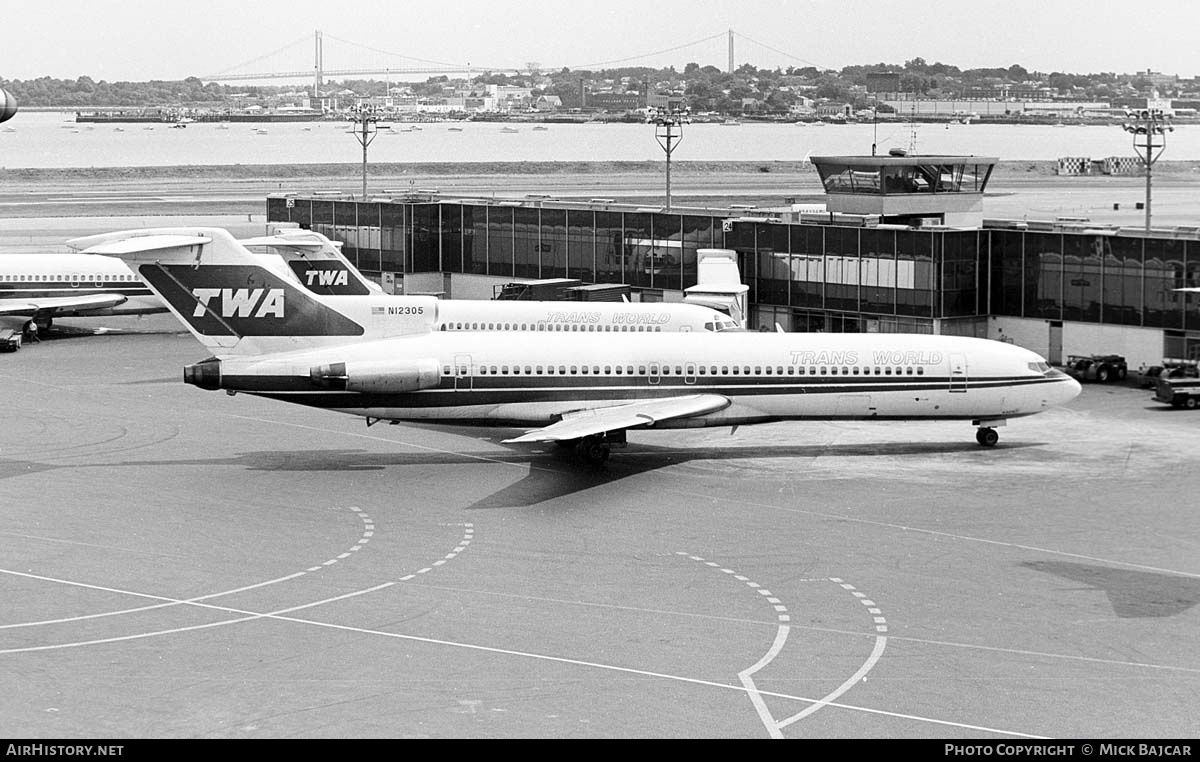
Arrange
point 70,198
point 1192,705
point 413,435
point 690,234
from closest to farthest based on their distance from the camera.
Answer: point 1192,705, point 413,435, point 690,234, point 70,198

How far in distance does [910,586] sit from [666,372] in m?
15.3

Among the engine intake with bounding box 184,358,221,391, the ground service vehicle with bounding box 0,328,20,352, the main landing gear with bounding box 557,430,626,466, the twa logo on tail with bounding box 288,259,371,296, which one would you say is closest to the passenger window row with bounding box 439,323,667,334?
the main landing gear with bounding box 557,430,626,466

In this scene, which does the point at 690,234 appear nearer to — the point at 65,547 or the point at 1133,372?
the point at 1133,372

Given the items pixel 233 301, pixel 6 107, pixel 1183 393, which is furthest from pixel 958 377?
pixel 6 107

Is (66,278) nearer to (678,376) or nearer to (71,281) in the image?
(71,281)

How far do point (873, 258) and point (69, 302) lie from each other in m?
39.3

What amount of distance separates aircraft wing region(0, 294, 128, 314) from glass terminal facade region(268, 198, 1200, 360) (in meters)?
19.2

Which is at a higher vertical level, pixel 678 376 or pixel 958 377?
pixel 678 376

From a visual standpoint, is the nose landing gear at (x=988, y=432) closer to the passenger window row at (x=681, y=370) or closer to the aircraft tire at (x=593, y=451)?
the passenger window row at (x=681, y=370)

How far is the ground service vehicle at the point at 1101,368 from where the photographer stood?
60.7m

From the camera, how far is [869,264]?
66.6 metres

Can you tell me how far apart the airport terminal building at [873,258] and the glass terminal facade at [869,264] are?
0.06m

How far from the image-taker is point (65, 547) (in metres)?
35.2
